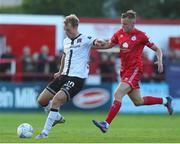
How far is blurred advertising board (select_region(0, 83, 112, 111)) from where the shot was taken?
93.9ft

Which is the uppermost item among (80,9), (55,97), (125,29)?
(125,29)

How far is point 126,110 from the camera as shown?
29000 millimetres

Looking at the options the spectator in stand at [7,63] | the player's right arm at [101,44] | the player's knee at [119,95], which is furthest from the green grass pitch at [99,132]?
the spectator in stand at [7,63]

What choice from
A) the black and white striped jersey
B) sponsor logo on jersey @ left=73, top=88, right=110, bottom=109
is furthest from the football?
sponsor logo on jersey @ left=73, top=88, right=110, bottom=109

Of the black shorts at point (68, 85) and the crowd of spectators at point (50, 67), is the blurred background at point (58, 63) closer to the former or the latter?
the crowd of spectators at point (50, 67)

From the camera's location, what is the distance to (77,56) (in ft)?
53.3

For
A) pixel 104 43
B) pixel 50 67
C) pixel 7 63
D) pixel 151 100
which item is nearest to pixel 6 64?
pixel 7 63

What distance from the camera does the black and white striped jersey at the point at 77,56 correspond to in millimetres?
16188

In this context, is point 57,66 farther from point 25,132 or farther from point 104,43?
point 25,132

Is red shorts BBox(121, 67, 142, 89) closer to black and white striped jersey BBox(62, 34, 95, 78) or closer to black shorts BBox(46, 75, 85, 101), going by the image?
black and white striped jersey BBox(62, 34, 95, 78)

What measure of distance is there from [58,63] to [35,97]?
224 cm

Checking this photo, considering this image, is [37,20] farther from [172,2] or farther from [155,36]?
[172,2]

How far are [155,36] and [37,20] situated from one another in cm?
527

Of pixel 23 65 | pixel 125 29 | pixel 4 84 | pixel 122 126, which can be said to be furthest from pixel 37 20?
pixel 125 29
